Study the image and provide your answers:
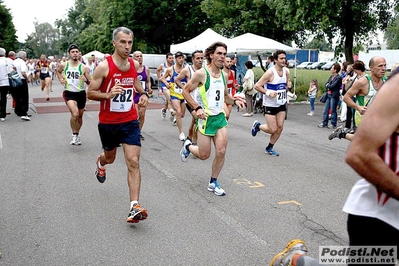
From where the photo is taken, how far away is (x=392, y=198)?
194 cm

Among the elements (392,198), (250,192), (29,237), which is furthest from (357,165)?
(250,192)

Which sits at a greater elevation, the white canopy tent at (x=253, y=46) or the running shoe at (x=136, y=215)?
the white canopy tent at (x=253, y=46)

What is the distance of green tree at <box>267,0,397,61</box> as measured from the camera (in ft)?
58.9

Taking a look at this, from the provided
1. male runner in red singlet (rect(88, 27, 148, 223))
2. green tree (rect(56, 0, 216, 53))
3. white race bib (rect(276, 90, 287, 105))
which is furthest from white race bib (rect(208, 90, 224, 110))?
green tree (rect(56, 0, 216, 53))

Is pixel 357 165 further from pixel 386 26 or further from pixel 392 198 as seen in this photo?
pixel 386 26

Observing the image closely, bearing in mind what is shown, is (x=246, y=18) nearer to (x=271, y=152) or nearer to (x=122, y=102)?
(x=271, y=152)

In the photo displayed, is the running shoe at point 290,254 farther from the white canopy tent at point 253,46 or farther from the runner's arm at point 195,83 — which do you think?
the white canopy tent at point 253,46

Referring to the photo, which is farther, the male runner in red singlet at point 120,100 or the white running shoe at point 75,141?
the white running shoe at point 75,141

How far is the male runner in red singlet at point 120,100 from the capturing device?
4805 millimetres

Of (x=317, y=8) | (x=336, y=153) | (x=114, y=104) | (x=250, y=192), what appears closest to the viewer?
(x=114, y=104)

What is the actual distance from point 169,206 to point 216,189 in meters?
0.76

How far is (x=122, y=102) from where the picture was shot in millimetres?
5164

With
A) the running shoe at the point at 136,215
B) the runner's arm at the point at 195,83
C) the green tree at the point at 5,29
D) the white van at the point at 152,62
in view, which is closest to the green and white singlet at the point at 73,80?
the runner's arm at the point at 195,83

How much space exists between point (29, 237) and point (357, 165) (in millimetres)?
3502
